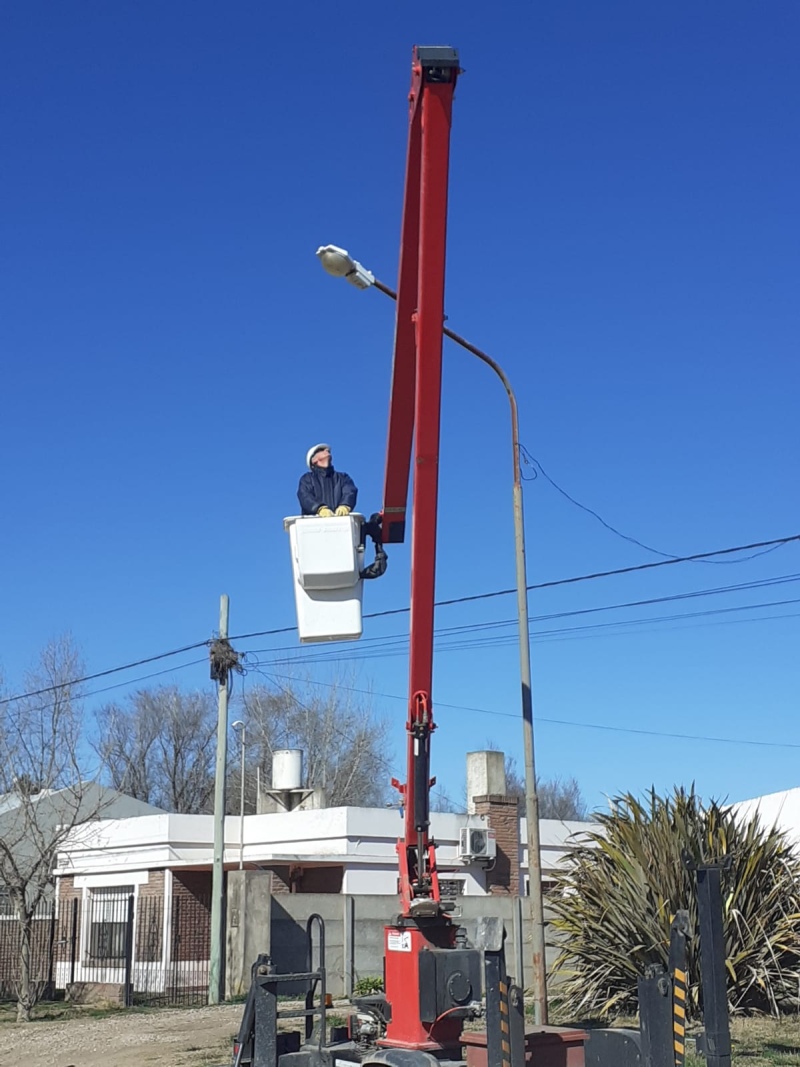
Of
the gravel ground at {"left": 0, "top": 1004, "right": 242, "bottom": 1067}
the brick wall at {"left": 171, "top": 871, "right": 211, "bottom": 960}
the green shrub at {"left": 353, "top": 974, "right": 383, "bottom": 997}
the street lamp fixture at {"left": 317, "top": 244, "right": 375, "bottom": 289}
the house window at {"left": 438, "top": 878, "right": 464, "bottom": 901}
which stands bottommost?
the gravel ground at {"left": 0, "top": 1004, "right": 242, "bottom": 1067}

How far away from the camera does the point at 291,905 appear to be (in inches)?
824

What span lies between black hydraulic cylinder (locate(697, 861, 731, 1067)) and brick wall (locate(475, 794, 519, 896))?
2167 centimetres

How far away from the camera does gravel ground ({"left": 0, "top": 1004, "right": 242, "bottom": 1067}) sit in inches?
622

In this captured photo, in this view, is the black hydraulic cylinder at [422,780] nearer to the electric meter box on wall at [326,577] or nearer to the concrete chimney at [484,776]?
the electric meter box on wall at [326,577]

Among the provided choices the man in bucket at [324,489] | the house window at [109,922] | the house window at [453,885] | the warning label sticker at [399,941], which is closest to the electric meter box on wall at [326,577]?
the man in bucket at [324,489]

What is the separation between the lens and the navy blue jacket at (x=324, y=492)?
10164mm

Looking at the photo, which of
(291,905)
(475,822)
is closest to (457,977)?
(291,905)

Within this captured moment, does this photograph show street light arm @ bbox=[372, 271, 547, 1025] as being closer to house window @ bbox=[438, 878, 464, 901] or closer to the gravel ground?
the gravel ground

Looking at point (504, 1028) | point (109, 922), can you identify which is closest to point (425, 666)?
point (504, 1028)

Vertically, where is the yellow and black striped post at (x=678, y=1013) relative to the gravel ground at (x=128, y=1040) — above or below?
above

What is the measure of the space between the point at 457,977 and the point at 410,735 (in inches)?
74.0

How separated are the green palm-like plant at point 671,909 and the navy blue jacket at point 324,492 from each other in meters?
7.43

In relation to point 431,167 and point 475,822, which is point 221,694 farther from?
point 431,167

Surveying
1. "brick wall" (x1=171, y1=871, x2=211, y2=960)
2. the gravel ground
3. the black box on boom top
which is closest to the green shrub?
the gravel ground
